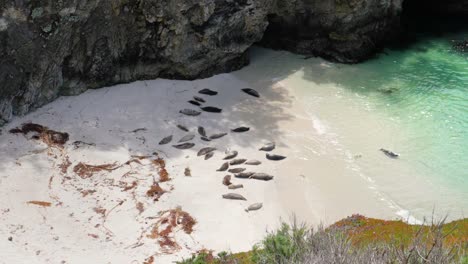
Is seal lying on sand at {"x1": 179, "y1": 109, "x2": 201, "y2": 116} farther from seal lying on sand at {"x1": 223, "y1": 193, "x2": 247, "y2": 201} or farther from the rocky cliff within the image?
seal lying on sand at {"x1": 223, "y1": 193, "x2": 247, "y2": 201}

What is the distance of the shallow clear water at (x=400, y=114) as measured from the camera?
67.2 feet

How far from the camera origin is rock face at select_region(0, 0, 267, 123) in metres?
22.7

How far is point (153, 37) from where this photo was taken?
1061 inches

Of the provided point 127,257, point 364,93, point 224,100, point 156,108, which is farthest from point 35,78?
point 364,93

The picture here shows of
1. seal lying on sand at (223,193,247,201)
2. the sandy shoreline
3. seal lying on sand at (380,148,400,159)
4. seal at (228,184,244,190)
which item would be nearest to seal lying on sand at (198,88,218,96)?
the sandy shoreline

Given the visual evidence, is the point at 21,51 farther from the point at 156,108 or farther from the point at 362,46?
the point at 362,46

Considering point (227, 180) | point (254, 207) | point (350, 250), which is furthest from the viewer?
point (227, 180)

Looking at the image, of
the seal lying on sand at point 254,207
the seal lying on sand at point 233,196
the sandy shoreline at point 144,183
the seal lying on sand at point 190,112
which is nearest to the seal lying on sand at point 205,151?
the sandy shoreline at point 144,183

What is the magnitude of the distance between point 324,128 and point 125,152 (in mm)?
9916

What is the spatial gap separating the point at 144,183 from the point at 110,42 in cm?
959

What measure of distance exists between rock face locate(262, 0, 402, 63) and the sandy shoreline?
7.35 meters

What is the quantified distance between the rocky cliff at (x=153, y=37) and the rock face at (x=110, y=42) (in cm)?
5

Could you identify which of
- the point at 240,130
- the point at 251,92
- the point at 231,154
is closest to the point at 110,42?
the point at 251,92

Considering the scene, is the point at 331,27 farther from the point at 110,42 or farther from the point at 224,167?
the point at 224,167
